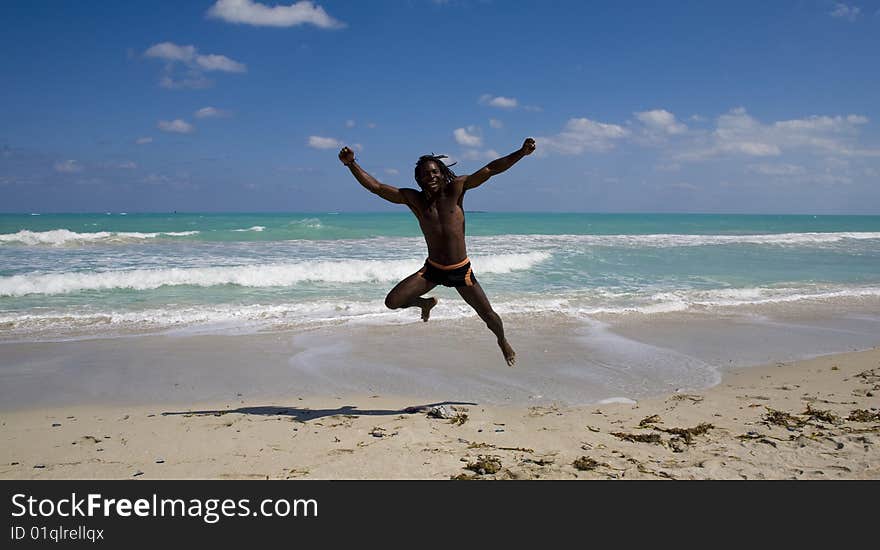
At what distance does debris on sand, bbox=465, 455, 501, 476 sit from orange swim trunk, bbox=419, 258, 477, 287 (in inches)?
73.3

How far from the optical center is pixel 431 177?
5.47 metres

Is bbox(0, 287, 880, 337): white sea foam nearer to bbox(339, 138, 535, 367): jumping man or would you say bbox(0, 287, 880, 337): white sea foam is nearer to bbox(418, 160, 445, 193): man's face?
bbox(339, 138, 535, 367): jumping man

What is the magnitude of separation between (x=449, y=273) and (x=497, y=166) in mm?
1114

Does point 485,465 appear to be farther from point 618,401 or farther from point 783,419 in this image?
point 783,419

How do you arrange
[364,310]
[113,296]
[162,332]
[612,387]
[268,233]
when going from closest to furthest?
1. [612,387]
2. [162,332]
3. [364,310]
4. [113,296]
5. [268,233]

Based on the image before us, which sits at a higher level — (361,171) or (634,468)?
(361,171)

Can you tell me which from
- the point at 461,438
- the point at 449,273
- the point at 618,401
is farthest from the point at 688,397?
the point at 449,273

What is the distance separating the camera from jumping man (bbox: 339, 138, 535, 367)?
548 centimetres

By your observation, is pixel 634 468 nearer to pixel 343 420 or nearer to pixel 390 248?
pixel 343 420

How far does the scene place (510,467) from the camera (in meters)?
4.13

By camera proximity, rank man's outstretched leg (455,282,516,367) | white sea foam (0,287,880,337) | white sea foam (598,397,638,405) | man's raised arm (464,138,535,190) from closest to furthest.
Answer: man's raised arm (464,138,535,190), man's outstretched leg (455,282,516,367), white sea foam (598,397,638,405), white sea foam (0,287,880,337)

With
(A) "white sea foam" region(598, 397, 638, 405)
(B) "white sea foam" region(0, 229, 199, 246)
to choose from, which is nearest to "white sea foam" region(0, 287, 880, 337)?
(A) "white sea foam" region(598, 397, 638, 405)

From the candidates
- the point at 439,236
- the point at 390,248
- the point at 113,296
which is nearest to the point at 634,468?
the point at 439,236

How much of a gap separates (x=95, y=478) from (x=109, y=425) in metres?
1.61
